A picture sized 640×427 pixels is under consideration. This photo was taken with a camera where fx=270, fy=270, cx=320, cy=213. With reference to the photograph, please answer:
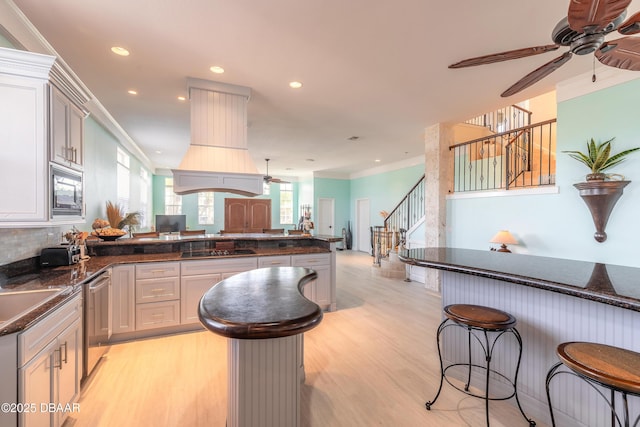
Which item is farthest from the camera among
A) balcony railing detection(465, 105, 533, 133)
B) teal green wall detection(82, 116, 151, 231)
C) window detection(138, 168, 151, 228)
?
window detection(138, 168, 151, 228)

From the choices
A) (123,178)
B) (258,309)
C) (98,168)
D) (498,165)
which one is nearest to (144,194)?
(123,178)

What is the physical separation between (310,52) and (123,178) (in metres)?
5.39

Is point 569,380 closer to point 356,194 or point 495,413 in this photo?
point 495,413

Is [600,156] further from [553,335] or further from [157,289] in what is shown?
[157,289]

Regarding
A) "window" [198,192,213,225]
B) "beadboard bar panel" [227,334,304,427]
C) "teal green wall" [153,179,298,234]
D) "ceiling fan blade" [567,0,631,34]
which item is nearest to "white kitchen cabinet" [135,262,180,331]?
"beadboard bar panel" [227,334,304,427]

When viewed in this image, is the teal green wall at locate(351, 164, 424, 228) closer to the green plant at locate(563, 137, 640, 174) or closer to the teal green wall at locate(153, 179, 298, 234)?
the teal green wall at locate(153, 179, 298, 234)

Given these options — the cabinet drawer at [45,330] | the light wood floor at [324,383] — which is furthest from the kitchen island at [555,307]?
the cabinet drawer at [45,330]

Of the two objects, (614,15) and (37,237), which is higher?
(614,15)

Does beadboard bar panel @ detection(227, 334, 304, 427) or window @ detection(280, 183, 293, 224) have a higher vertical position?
window @ detection(280, 183, 293, 224)

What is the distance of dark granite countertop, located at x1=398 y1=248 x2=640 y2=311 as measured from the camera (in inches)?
50.9

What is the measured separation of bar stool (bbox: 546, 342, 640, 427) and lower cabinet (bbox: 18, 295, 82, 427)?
2554mm

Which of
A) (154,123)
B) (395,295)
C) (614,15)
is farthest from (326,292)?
(154,123)

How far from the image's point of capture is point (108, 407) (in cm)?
200

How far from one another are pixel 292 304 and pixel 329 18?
88.6 inches
